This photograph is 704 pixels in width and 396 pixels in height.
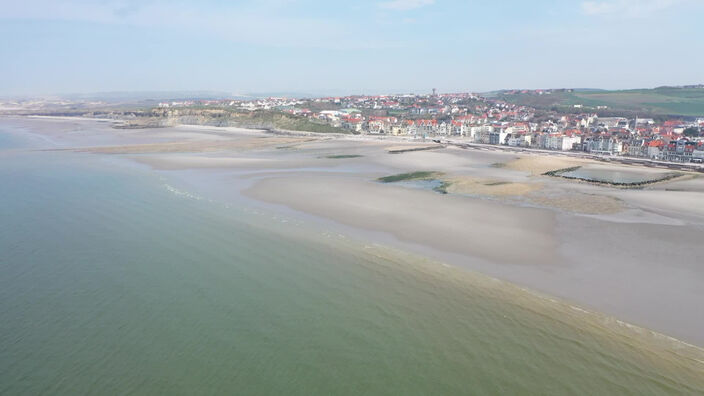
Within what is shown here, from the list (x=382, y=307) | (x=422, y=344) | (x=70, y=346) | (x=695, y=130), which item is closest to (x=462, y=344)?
(x=422, y=344)

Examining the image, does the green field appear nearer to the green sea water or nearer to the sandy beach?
the sandy beach

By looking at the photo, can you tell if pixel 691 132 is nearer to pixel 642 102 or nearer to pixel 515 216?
pixel 515 216

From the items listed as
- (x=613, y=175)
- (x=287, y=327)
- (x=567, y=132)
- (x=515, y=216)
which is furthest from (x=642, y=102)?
(x=287, y=327)

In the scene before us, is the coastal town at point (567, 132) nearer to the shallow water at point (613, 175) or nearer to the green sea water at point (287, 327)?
the shallow water at point (613, 175)

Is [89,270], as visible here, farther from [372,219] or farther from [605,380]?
[605,380]

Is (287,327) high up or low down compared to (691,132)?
down

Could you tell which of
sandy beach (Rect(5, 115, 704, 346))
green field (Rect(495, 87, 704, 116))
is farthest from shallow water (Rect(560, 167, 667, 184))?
green field (Rect(495, 87, 704, 116))

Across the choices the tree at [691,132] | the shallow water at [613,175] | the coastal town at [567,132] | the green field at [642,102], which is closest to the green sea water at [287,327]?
the shallow water at [613,175]
